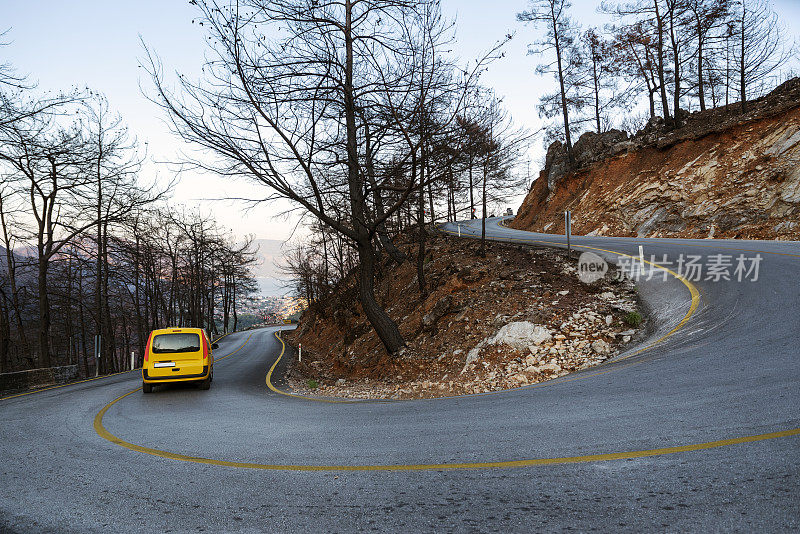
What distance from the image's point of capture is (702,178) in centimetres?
2492

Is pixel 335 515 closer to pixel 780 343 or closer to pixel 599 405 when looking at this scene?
pixel 599 405

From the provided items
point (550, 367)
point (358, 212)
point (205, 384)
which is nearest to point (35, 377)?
point (205, 384)

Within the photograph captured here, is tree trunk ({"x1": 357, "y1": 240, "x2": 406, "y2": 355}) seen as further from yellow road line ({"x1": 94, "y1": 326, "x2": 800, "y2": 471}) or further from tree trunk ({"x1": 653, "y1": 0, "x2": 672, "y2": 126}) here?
tree trunk ({"x1": 653, "y1": 0, "x2": 672, "y2": 126})

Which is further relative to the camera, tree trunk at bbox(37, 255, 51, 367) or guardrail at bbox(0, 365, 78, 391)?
tree trunk at bbox(37, 255, 51, 367)

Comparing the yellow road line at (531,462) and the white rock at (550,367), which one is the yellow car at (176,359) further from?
the white rock at (550,367)

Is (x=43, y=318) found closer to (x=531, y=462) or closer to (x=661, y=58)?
(x=531, y=462)

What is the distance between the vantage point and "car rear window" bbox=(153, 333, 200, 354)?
1135cm

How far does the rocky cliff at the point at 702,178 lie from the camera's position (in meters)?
21.3

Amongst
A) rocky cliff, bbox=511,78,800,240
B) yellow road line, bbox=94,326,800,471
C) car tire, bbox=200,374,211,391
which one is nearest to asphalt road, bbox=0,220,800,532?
yellow road line, bbox=94,326,800,471

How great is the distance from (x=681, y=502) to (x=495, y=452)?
1626 millimetres

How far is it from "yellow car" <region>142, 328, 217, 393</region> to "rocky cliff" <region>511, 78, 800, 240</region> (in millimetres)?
24349

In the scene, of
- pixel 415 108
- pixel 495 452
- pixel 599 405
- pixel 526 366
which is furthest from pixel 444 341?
pixel 495 452

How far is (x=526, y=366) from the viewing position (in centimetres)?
1000

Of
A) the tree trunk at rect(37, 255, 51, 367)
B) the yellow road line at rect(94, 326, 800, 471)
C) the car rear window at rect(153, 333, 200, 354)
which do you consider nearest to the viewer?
the yellow road line at rect(94, 326, 800, 471)
